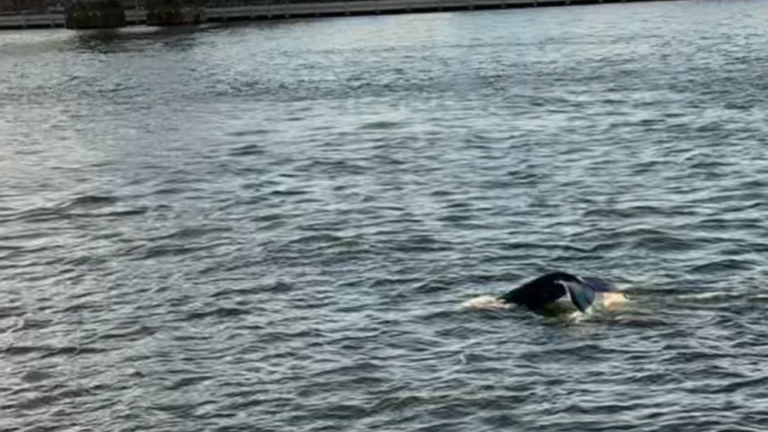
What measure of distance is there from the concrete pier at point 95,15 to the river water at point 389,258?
334ft

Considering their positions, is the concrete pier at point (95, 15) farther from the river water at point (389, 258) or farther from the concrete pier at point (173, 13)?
the river water at point (389, 258)

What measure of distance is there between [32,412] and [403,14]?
140 m

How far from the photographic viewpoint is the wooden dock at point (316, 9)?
155m

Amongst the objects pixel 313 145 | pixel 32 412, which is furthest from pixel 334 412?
pixel 313 145

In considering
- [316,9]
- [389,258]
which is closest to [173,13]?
[316,9]

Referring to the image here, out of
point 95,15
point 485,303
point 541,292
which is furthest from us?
point 95,15

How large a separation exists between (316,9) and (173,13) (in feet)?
56.7

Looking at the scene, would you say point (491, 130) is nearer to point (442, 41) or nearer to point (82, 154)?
point (82, 154)

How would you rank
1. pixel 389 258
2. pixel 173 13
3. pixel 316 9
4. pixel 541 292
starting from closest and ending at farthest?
pixel 541 292 → pixel 389 258 → pixel 316 9 → pixel 173 13

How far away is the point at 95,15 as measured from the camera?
167 metres

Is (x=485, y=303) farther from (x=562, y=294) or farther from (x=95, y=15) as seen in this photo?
(x=95, y=15)

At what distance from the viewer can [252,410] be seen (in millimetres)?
20531

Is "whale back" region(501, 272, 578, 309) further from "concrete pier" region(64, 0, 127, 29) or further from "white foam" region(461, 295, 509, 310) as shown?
"concrete pier" region(64, 0, 127, 29)

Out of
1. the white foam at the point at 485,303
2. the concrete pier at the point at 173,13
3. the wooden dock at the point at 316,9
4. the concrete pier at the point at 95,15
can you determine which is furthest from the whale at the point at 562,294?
the concrete pier at the point at 95,15
